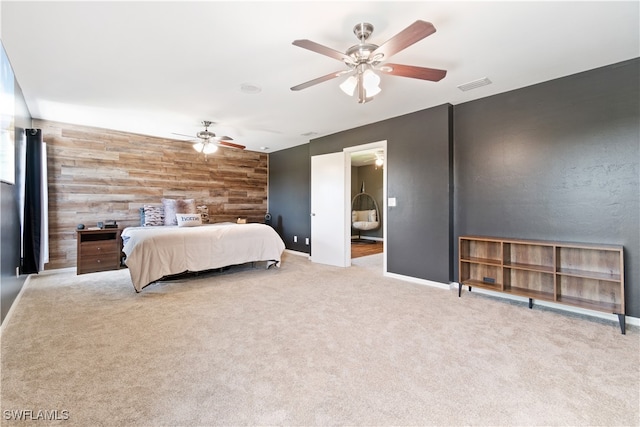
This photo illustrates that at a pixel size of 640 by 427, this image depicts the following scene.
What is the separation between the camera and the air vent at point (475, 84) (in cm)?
300

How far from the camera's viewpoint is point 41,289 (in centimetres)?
361

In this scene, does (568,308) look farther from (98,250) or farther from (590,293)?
(98,250)

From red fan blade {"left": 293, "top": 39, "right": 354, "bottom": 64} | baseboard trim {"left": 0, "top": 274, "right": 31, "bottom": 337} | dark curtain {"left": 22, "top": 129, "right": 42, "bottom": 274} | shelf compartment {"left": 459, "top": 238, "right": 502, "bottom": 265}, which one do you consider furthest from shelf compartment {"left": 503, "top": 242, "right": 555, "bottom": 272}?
dark curtain {"left": 22, "top": 129, "right": 42, "bottom": 274}

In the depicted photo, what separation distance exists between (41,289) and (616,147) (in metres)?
6.67

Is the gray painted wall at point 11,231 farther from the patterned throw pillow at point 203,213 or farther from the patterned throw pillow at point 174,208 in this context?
the patterned throw pillow at point 203,213

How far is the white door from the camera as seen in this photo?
199 inches

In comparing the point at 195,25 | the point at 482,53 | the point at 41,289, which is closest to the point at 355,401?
the point at 195,25

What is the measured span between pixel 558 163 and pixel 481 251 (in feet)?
4.11

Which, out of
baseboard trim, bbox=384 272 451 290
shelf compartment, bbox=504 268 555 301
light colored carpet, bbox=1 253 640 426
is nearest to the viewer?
light colored carpet, bbox=1 253 640 426

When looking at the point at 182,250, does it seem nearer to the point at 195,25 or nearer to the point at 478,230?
the point at 195,25

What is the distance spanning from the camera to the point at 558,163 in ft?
9.82

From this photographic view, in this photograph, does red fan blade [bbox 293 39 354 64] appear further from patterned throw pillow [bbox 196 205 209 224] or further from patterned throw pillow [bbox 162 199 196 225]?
patterned throw pillow [bbox 196 205 209 224]

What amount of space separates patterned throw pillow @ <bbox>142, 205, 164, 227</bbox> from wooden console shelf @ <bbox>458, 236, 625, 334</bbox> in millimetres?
5008

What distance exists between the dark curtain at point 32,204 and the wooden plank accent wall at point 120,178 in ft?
1.85
